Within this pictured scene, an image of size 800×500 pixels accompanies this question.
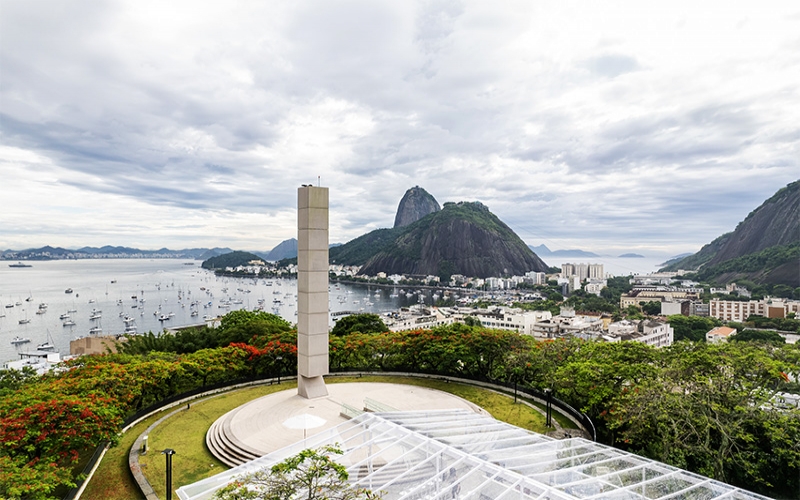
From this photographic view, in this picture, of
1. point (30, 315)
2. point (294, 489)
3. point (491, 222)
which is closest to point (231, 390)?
point (294, 489)

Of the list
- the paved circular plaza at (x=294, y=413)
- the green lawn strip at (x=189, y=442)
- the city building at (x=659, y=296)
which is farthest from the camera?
the city building at (x=659, y=296)

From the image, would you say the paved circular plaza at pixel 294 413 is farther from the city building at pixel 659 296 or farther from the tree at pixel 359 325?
the city building at pixel 659 296

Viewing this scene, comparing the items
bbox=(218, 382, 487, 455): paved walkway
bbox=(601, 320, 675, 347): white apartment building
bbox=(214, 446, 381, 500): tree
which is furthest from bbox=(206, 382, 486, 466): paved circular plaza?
bbox=(601, 320, 675, 347): white apartment building

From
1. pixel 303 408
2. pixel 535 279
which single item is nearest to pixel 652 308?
pixel 535 279

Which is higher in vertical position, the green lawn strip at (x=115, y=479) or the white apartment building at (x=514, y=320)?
the green lawn strip at (x=115, y=479)

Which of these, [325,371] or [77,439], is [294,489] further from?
[325,371]

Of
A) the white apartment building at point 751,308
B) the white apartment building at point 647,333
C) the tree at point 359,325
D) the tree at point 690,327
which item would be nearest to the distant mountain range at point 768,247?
the white apartment building at point 751,308

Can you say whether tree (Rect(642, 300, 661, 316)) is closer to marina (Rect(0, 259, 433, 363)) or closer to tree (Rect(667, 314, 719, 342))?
tree (Rect(667, 314, 719, 342))
